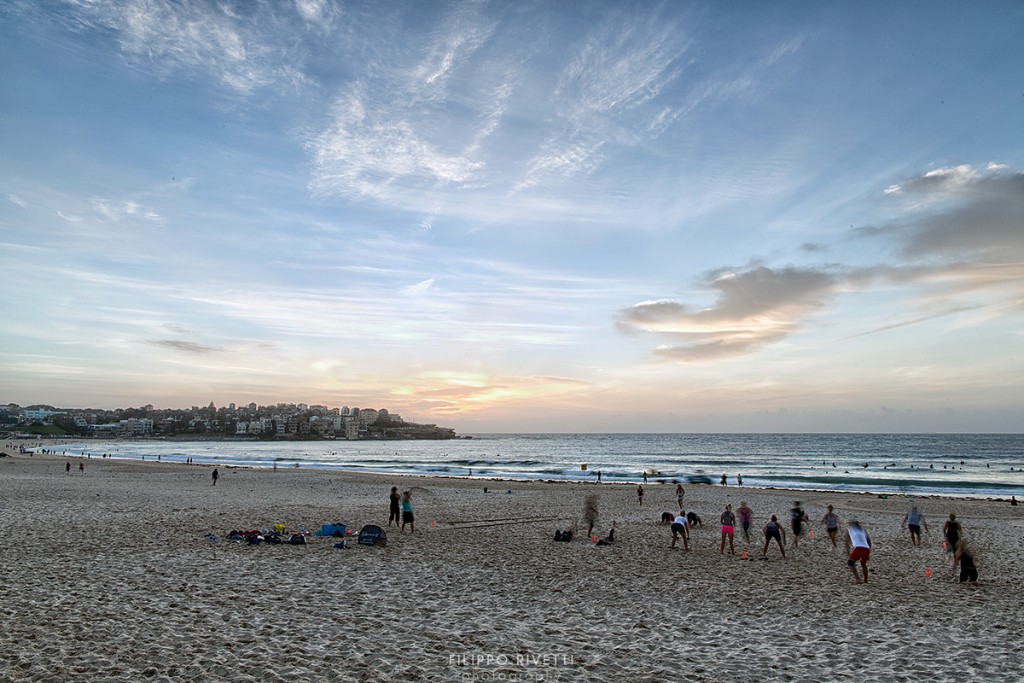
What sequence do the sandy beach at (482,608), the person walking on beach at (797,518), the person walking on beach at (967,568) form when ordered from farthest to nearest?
1. the person walking on beach at (797,518)
2. the person walking on beach at (967,568)
3. the sandy beach at (482,608)

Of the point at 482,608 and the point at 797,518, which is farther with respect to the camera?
the point at 797,518

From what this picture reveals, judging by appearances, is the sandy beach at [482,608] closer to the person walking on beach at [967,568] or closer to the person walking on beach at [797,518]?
the person walking on beach at [967,568]

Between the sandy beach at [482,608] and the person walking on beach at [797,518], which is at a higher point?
the person walking on beach at [797,518]

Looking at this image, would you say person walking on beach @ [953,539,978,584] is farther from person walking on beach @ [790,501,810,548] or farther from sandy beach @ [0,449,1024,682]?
person walking on beach @ [790,501,810,548]

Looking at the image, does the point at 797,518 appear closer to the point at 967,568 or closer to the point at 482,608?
the point at 967,568

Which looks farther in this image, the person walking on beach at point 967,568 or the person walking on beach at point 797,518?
the person walking on beach at point 797,518

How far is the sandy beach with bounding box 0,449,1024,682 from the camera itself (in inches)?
300

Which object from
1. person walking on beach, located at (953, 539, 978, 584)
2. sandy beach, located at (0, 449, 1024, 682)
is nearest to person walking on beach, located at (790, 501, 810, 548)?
sandy beach, located at (0, 449, 1024, 682)

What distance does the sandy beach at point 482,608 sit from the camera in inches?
300

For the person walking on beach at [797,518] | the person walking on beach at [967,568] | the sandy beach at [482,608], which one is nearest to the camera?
the sandy beach at [482,608]

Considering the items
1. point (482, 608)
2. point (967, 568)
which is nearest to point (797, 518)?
point (967, 568)

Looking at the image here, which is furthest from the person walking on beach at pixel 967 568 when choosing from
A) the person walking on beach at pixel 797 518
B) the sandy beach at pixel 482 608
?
the person walking on beach at pixel 797 518

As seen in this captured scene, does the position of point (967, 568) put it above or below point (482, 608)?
above

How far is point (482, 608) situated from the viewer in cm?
1032
